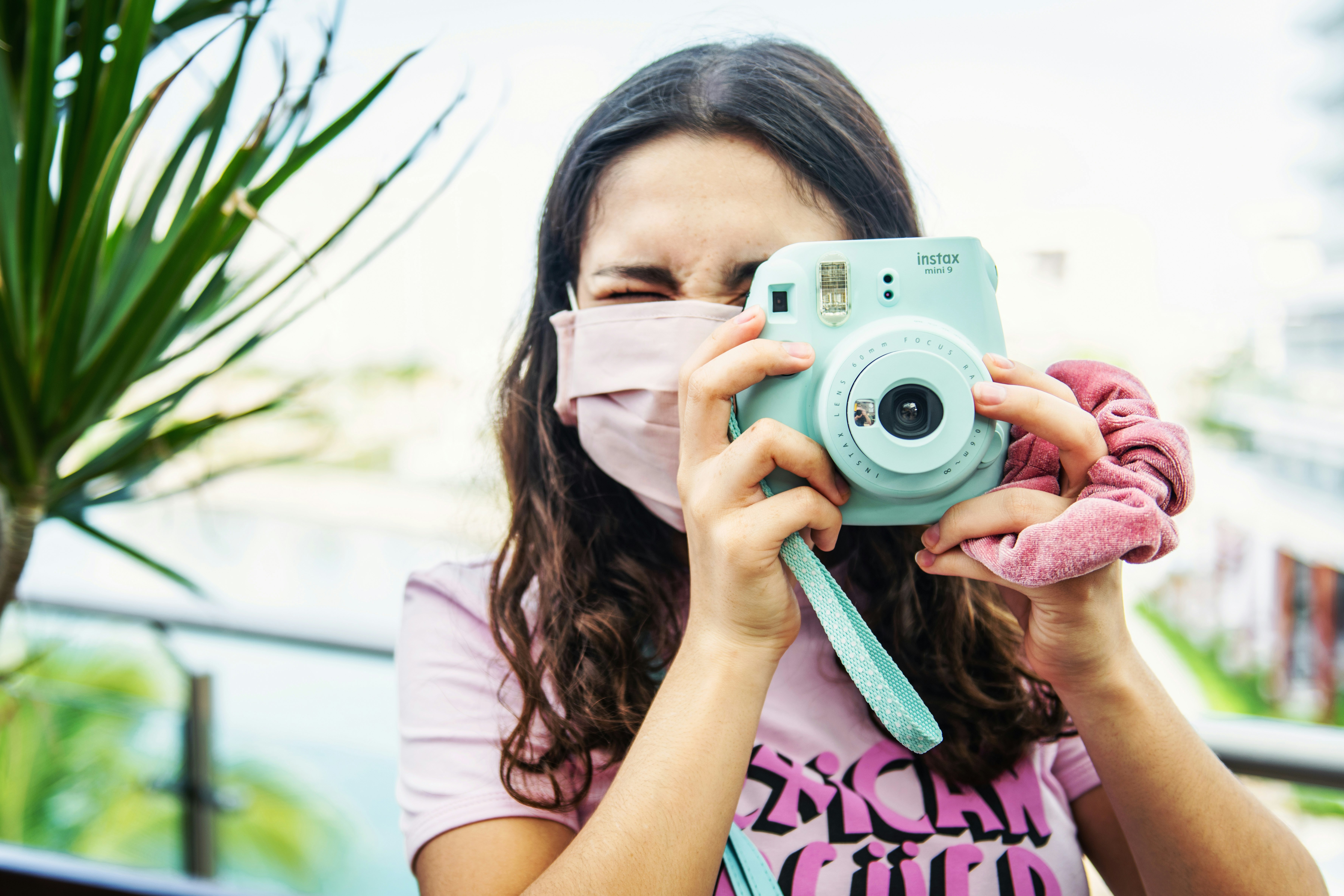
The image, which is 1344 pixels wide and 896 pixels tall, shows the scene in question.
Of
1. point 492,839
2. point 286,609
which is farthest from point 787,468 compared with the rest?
point 286,609

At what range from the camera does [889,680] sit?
25.2 inches

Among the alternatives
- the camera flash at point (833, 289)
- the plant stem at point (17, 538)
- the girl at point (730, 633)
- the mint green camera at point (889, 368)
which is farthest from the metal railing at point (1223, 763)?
the camera flash at point (833, 289)

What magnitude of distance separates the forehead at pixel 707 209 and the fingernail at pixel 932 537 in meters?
0.28

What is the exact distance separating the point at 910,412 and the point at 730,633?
0.22 m

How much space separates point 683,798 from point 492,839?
0.19m

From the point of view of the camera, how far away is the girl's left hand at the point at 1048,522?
55cm

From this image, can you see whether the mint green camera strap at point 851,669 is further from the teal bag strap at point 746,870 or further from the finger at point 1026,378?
the finger at point 1026,378

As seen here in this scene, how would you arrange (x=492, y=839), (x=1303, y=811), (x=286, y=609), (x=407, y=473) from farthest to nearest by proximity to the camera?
(x=407, y=473)
(x=286, y=609)
(x=1303, y=811)
(x=492, y=839)

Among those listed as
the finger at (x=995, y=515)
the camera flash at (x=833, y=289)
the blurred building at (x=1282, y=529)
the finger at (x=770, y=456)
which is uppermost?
the camera flash at (x=833, y=289)

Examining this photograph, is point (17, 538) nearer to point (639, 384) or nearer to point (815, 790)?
point (639, 384)

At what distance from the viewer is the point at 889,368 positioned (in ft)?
1.91

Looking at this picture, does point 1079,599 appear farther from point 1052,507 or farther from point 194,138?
point 194,138

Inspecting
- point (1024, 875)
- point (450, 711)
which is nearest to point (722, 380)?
point (450, 711)

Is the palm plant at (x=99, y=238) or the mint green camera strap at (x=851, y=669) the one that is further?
the palm plant at (x=99, y=238)
